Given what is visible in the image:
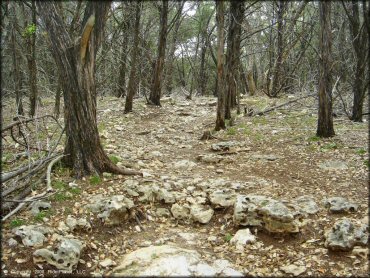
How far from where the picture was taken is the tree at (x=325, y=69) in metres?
6.80

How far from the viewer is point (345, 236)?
364 cm

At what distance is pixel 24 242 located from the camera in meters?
3.51

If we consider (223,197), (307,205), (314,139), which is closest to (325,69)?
(314,139)

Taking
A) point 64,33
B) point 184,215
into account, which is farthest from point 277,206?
point 64,33

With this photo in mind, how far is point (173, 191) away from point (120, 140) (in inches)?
121

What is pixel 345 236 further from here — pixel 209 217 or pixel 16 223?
pixel 16 223

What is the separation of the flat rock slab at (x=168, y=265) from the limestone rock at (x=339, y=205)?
65.9 inches

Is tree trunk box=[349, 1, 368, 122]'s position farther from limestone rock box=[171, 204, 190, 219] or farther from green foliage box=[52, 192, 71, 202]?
green foliage box=[52, 192, 71, 202]

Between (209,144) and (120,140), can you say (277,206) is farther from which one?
(120,140)

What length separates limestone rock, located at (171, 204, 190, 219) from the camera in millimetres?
4649

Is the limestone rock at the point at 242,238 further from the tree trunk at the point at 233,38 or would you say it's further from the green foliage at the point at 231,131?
the tree trunk at the point at 233,38

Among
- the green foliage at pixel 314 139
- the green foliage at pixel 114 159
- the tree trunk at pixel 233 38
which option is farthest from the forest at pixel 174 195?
the tree trunk at pixel 233 38

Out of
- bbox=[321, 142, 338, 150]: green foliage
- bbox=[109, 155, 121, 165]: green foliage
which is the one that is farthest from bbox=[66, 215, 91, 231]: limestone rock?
bbox=[321, 142, 338, 150]: green foliage

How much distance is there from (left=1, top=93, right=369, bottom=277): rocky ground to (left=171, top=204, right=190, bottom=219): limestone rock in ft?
0.05
